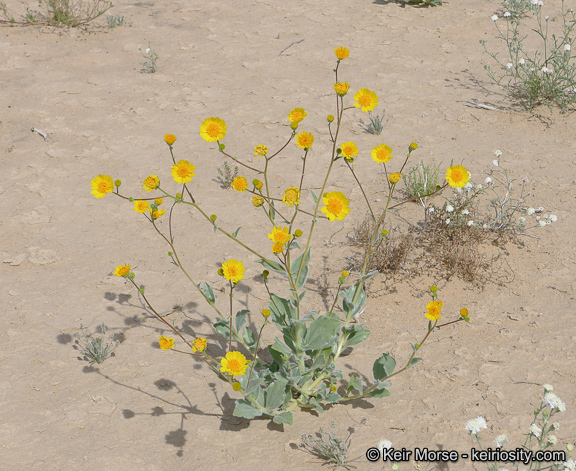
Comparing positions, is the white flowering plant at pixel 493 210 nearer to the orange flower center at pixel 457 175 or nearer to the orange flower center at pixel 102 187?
the orange flower center at pixel 457 175

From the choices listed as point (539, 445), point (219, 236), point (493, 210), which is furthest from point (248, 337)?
point (493, 210)

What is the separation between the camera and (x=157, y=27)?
263 inches

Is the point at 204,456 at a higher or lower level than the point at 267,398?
lower

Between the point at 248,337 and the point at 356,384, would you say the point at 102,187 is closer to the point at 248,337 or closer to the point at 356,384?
the point at 248,337

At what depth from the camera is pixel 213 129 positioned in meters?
2.36

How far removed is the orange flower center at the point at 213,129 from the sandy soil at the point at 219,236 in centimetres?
123

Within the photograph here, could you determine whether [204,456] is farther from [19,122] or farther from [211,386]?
[19,122]

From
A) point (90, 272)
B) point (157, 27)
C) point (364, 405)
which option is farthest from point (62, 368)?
point (157, 27)

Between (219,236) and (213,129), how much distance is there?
1.54 meters

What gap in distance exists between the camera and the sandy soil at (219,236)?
2.60m

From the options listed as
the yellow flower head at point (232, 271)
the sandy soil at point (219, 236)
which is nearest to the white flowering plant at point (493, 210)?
the sandy soil at point (219, 236)

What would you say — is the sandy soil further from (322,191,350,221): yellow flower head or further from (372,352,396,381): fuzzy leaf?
(322,191,350,221): yellow flower head

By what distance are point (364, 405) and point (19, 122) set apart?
4.08 metres

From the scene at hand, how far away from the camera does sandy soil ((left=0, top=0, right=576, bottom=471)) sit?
260 centimetres
